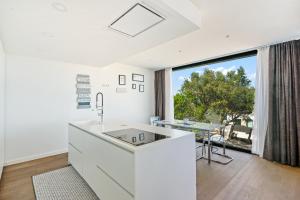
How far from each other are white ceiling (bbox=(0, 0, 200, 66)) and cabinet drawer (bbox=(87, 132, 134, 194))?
4.74ft

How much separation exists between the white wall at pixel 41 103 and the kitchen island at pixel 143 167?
2104mm

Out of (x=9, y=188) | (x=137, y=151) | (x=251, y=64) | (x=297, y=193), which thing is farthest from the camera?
(x=251, y=64)

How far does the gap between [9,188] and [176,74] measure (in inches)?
186

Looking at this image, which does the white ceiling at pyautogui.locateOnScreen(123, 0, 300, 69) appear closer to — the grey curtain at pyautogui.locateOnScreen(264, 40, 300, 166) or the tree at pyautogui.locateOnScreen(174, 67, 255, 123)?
the grey curtain at pyautogui.locateOnScreen(264, 40, 300, 166)

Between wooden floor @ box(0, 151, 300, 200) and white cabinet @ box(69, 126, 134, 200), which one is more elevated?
white cabinet @ box(69, 126, 134, 200)

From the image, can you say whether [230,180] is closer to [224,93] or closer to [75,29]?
[224,93]

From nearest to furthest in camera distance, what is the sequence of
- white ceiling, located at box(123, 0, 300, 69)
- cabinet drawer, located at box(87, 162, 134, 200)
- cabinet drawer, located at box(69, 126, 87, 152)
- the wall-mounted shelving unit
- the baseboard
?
1. cabinet drawer, located at box(87, 162, 134, 200)
2. white ceiling, located at box(123, 0, 300, 69)
3. cabinet drawer, located at box(69, 126, 87, 152)
4. the baseboard
5. the wall-mounted shelving unit

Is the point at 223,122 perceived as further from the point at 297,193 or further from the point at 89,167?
the point at 89,167

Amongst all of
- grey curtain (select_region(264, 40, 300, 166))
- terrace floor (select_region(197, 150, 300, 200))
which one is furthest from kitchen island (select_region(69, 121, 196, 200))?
grey curtain (select_region(264, 40, 300, 166))

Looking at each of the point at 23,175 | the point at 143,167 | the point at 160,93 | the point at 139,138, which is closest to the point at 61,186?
the point at 23,175

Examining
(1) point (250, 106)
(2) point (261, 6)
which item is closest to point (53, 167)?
(2) point (261, 6)

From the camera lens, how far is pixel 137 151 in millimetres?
1258

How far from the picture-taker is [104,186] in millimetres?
1704

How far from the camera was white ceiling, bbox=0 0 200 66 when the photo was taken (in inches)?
63.2
